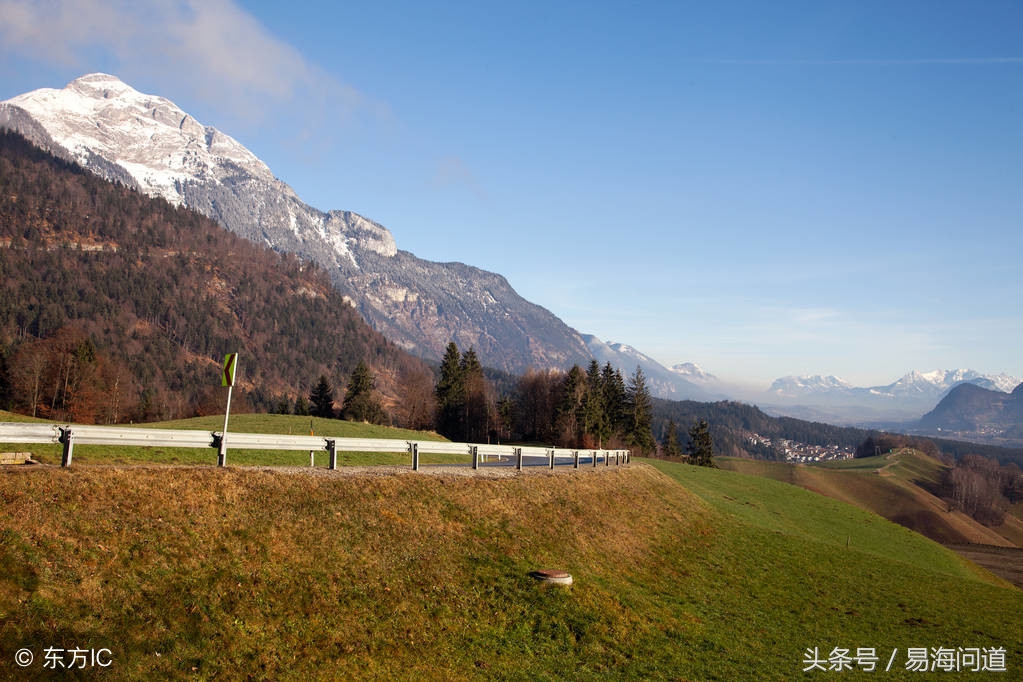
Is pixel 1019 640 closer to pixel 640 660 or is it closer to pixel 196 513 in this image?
pixel 640 660

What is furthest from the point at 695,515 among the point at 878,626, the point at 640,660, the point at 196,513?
the point at 196,513

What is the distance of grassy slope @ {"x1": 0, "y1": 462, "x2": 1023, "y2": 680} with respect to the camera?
11.6 meters

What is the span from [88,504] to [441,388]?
10373 cm

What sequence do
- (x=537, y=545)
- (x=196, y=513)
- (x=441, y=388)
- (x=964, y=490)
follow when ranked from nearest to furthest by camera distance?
1. (x=196, y=513)
2. (x=537, y=545)
3. (x=441, y=388)
4. (x=964, y=490)

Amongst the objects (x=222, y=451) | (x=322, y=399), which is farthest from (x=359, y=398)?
(x=222, y=451)

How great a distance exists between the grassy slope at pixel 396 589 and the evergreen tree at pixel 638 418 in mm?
87021

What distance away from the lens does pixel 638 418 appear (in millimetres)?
117875

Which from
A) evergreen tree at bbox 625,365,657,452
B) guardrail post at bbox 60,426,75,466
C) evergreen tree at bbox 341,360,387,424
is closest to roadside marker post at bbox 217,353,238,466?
guardrail post at bbox 60,426,75,466

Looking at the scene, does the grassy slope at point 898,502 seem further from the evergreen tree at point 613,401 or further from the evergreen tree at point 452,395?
the evergreen tree at point 452,395

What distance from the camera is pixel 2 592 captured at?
1043 centimetres

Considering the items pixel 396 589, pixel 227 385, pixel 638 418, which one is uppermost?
pixel 227 385

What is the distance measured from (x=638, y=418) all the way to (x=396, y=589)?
10573 centimetres

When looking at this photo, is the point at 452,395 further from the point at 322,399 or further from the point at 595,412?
the point at 322,399

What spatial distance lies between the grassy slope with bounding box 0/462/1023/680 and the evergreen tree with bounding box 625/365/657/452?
286ft
